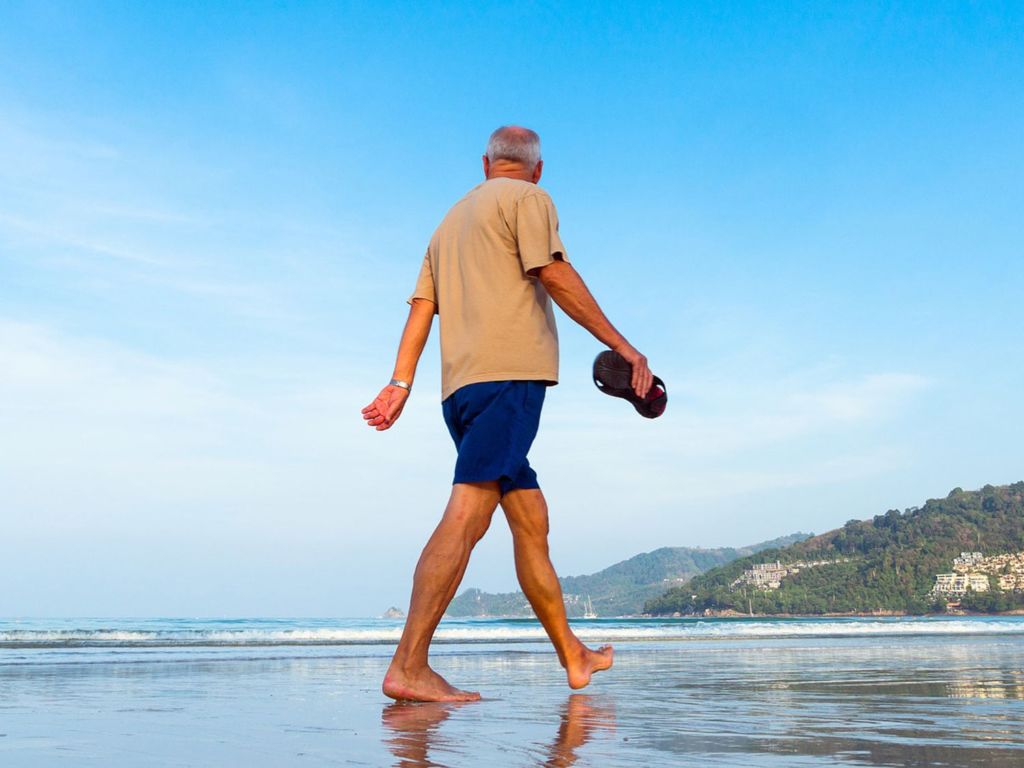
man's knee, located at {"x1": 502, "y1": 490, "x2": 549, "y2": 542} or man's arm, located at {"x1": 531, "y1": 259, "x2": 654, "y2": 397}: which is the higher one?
man's arm, located at {"x1": 531, "y1": 259, "x2": 654, "y2": 397}

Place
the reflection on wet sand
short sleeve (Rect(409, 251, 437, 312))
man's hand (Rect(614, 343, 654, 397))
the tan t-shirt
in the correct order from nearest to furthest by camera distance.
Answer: the reflection on wet sand → man's hand (Rect(614, 343, 654, 397)) → the tan t-shirt → short sleeve (Rect(409, 251, 437, 312))

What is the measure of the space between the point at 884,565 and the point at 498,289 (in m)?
81.7

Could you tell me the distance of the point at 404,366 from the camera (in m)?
3.57

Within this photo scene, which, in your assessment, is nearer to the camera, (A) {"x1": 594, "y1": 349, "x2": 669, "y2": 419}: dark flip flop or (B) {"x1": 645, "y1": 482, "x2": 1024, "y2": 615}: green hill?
(A) {"x1": 594, "y1": 349, "x2": 669, "y2": 419}: dark flip flop

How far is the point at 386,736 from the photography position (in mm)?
2068

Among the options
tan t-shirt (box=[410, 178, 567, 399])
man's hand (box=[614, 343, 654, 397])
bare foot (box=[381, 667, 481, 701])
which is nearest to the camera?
bare foot (box=[381, 667, 481, 701])

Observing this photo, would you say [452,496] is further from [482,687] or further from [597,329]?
[482,687]

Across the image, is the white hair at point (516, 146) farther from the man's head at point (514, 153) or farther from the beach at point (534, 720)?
the beach at point (534, 720)

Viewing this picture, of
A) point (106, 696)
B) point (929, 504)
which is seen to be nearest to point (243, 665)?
point (106, 696)

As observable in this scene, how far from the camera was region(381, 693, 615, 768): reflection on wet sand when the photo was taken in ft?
5.54

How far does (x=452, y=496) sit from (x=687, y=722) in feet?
4.00

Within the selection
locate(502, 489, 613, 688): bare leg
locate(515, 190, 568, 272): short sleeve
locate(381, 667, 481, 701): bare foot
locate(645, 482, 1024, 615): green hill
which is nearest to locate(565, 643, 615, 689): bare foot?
locate(502, 489, 613, 688): bare leg

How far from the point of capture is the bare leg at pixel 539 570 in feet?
10.9

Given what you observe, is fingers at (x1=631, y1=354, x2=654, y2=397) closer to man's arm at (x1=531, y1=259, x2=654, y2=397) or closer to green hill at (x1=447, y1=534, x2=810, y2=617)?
man's arm at (x1=531, y1=259, x2=654, y2=397)
